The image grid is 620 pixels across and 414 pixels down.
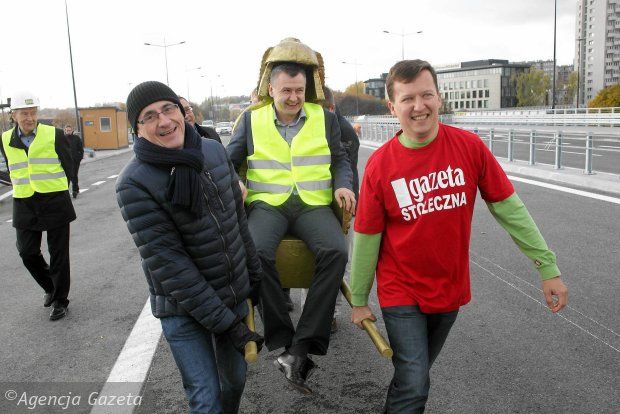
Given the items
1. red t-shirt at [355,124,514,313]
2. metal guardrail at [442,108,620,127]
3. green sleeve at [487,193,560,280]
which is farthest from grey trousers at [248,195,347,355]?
metal guardrail at [442,108,620,127]

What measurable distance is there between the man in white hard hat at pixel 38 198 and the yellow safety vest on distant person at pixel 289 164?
273 centimetres

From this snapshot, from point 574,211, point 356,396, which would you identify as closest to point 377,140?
point 574,211

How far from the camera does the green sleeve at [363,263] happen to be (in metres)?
2.90

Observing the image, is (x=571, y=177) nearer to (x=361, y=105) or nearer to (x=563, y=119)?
(x=563, y=119)

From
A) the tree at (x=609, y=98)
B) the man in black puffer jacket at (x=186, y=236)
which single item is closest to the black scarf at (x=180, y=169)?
the man in black puffer jacket at (x=186, y=236)

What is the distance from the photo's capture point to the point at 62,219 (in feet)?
19.1

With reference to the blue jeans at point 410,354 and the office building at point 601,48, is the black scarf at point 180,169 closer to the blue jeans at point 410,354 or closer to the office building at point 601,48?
the blue jeans at point 410,354

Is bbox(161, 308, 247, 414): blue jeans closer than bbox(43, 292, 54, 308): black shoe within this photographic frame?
Yes

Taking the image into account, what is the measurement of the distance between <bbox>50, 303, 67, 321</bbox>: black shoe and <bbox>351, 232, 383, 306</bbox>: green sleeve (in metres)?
3.72

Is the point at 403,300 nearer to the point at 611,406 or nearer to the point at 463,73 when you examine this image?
the point at 611,406

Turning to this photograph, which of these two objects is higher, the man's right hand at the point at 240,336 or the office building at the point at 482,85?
the office building at the point at 482,85

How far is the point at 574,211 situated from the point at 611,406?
7.27 metres

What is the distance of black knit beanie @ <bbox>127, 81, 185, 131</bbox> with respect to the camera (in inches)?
108

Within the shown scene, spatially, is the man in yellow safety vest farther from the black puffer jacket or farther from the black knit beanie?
the black knit beanie
